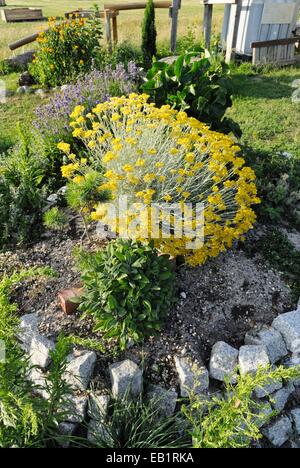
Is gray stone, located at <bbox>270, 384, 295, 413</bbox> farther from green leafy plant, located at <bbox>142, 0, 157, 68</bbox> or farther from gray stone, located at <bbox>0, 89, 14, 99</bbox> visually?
green leafy plant, located at <bbox>142, 0, 157, 68</bbox>

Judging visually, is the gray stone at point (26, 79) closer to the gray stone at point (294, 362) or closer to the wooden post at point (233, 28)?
the wooden post at point (233, 28)

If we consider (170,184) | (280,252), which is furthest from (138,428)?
(280,252)

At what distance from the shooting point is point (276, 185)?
3873 mm

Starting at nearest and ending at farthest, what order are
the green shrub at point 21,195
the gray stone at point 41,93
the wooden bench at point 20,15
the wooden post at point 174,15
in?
the green shrub at point 21,195, the gray stone at point 41,93, the wooden post at point 174,15, the wooden bench at point 20,15

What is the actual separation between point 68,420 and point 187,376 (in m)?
0.77

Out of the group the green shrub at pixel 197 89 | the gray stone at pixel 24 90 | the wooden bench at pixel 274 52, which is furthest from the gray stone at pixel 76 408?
the wooden bench at pixel 274 52

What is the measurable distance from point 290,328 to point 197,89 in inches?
105

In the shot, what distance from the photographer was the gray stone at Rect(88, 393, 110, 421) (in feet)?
7.27

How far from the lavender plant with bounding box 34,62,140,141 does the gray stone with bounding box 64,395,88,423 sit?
2680 mm

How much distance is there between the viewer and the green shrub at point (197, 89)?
13.0 feet

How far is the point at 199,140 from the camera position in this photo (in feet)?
9.09

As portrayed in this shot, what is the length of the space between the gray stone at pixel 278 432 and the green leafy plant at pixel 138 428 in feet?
1.77

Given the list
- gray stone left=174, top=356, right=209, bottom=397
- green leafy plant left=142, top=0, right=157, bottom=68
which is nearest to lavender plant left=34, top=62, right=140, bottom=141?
gray stone left=174, top=356, right=209, bottom=397

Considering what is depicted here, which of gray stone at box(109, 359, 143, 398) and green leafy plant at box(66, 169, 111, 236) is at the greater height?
green leafy plant at box(66, 169, 111, 236)
